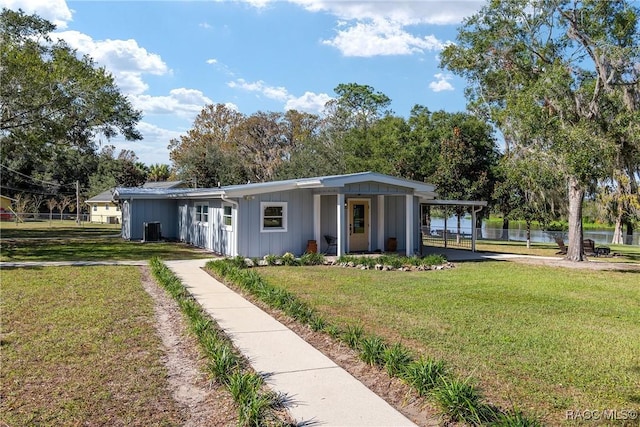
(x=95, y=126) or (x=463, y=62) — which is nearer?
(x=463, y=62)

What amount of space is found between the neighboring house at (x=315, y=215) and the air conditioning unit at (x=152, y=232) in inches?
166

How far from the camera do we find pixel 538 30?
16.9 m

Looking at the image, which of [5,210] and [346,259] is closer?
[346,259]

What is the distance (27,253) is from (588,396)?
680 inches

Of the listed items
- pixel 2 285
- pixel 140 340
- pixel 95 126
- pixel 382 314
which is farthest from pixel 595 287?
pixel 95 126

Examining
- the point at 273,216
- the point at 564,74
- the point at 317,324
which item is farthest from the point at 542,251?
the point at 317,324

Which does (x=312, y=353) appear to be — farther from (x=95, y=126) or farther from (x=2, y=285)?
(x=95, y=126)

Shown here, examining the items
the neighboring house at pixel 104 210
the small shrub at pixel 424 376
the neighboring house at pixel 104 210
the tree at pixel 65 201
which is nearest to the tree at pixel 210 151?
the neighboring house at pixel 104 210

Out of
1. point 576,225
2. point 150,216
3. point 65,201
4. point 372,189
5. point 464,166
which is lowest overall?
point 576,225

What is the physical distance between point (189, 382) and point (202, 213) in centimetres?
1507

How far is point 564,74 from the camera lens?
49.5 ft

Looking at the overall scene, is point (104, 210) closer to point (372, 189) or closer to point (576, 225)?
point (372, 189)

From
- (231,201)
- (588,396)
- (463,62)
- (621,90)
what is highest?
(463,62)

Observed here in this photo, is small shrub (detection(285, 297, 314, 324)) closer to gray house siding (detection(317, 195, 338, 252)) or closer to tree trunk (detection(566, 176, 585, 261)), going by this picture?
gray house siding (detection(317, 195, 338, 252))
